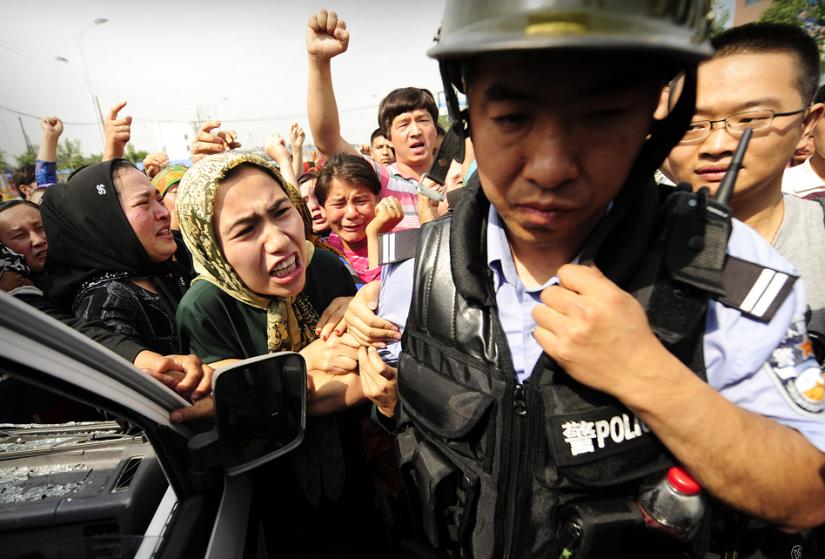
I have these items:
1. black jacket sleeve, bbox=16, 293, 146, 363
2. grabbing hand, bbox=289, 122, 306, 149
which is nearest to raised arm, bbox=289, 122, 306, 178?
grabbing hand, bbox=289, 122, 306, 149

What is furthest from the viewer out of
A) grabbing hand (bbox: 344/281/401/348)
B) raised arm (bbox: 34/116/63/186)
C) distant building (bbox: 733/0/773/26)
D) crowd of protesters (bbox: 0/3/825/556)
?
distant building (bbox: 733/0/773/26)

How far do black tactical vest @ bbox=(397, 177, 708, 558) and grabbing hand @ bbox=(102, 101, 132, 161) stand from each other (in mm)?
3707

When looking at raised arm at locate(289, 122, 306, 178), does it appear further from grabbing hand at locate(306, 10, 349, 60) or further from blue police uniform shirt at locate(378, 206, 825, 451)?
blue police uniform shirt at locate(378, 206, 825, 451)

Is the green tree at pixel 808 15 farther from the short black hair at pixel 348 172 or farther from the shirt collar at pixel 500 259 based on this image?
the shirt collar at pixel 500 259

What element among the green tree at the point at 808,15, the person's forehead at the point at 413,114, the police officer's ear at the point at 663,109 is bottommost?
the police officer's ear at the point at 663,109

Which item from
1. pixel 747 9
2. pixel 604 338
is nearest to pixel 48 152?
pixel 604 338

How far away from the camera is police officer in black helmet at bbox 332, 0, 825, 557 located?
0.83 m

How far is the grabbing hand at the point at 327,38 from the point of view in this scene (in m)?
2.49

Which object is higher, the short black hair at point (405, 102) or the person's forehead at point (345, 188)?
the short black hair at point (405, 102)

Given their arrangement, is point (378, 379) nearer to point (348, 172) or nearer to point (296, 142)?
point (348, 172)

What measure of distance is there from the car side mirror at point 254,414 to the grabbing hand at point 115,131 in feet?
10.9

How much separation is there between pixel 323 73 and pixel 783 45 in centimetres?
239

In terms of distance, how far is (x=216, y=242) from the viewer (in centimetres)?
186

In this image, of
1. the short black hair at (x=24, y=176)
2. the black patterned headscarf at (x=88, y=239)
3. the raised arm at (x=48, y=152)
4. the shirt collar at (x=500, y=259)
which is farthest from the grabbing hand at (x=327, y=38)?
the short black hair at (x=24, y=176)
